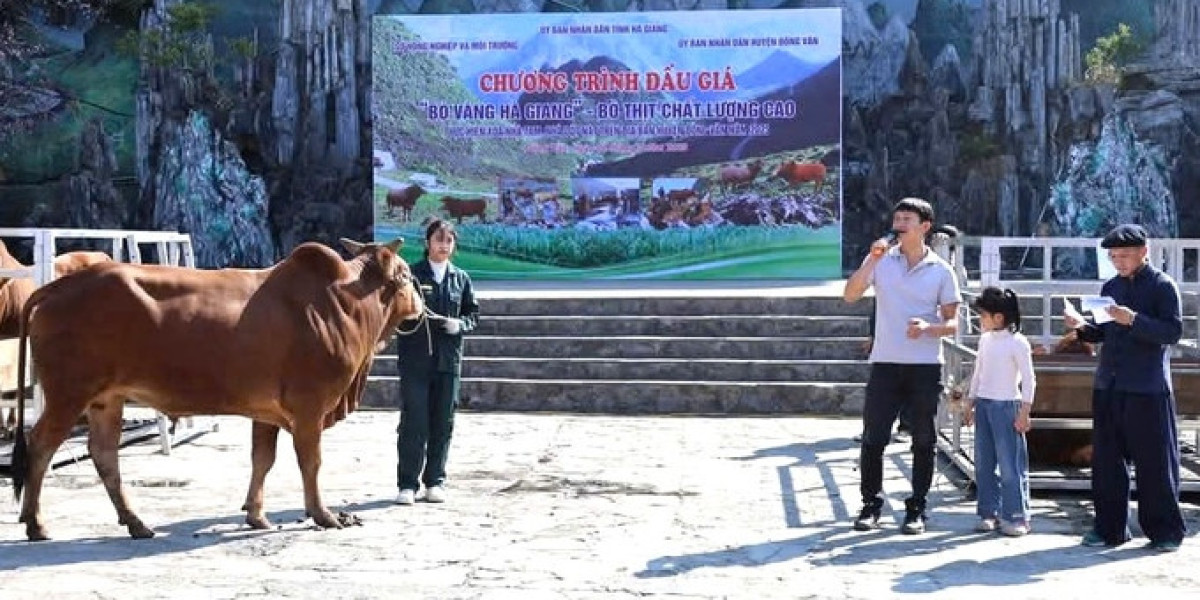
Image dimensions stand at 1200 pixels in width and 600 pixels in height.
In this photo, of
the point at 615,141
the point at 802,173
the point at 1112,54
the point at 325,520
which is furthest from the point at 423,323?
the point at 1112,54

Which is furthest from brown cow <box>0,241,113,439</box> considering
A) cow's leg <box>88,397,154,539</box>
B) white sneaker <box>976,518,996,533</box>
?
white sneaker <box>976,518,996,533</box>

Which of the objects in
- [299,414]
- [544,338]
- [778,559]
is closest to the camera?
[778,559]

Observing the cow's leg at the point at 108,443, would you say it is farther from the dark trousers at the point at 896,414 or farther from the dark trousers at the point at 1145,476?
the dark trousers at the point at 1145,476

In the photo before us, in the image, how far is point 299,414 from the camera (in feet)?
22.5

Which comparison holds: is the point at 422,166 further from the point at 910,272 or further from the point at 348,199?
the point at 910,272

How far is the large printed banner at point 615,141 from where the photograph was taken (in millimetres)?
22438

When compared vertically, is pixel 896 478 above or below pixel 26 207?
below

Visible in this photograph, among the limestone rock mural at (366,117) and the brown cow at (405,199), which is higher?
the limestone rock mural at (366,117)

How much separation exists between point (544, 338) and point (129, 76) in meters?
16.6

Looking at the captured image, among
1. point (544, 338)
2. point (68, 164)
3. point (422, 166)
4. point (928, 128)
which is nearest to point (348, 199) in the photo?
point (422, 166)

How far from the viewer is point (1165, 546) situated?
6.55 m

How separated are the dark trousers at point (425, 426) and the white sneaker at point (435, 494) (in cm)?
4

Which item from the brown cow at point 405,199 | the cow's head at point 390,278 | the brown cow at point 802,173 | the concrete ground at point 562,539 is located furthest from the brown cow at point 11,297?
the brown cow at point 802,173

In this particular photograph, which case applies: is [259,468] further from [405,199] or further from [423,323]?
[405,199]
